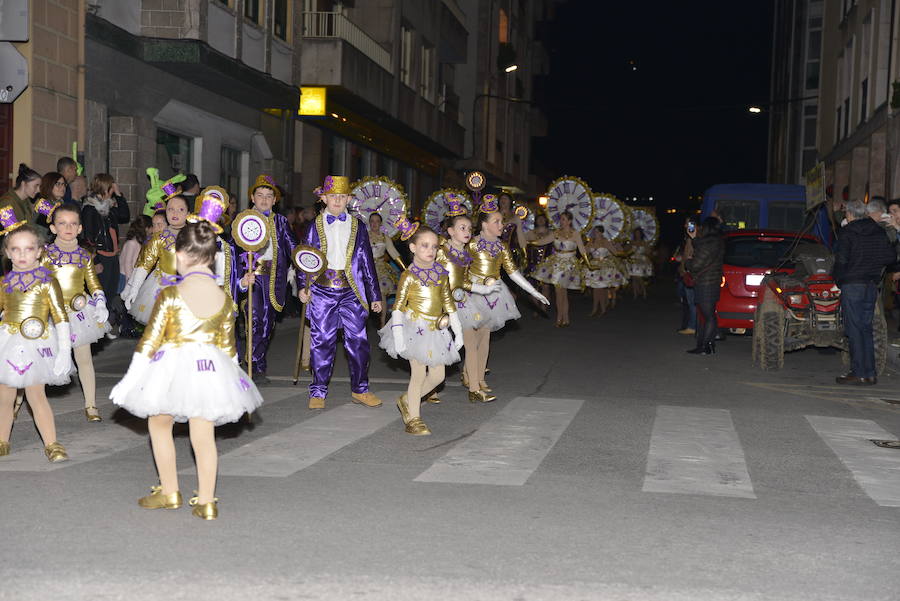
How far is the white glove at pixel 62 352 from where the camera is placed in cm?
742

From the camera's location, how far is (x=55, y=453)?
7363 mm

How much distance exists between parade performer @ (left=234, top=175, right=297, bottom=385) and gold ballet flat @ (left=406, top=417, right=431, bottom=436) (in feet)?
9.25

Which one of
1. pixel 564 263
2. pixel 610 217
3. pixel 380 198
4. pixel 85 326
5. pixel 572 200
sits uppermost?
pixel 572 200

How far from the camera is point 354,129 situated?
104 ft

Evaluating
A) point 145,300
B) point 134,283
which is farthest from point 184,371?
point 145,300

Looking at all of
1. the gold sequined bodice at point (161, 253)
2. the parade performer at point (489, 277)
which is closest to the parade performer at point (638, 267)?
the parade performer at point (489, 277)

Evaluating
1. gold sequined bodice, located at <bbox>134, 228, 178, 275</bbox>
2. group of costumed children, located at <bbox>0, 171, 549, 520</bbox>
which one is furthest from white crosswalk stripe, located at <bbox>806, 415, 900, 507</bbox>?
gold sequined bodice, located at <bbox>134, 228, 178, 275</bbox>

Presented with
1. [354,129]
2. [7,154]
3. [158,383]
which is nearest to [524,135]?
[354,129]

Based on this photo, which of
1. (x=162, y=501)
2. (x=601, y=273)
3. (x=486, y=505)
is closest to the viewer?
(x=162, y=501)

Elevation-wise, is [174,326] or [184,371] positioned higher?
[174,326]

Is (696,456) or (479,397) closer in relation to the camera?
(696,456)

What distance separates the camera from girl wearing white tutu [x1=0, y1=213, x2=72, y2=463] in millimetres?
7363

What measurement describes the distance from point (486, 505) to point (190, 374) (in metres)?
1.71

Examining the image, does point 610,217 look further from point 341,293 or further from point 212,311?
point 212,311
